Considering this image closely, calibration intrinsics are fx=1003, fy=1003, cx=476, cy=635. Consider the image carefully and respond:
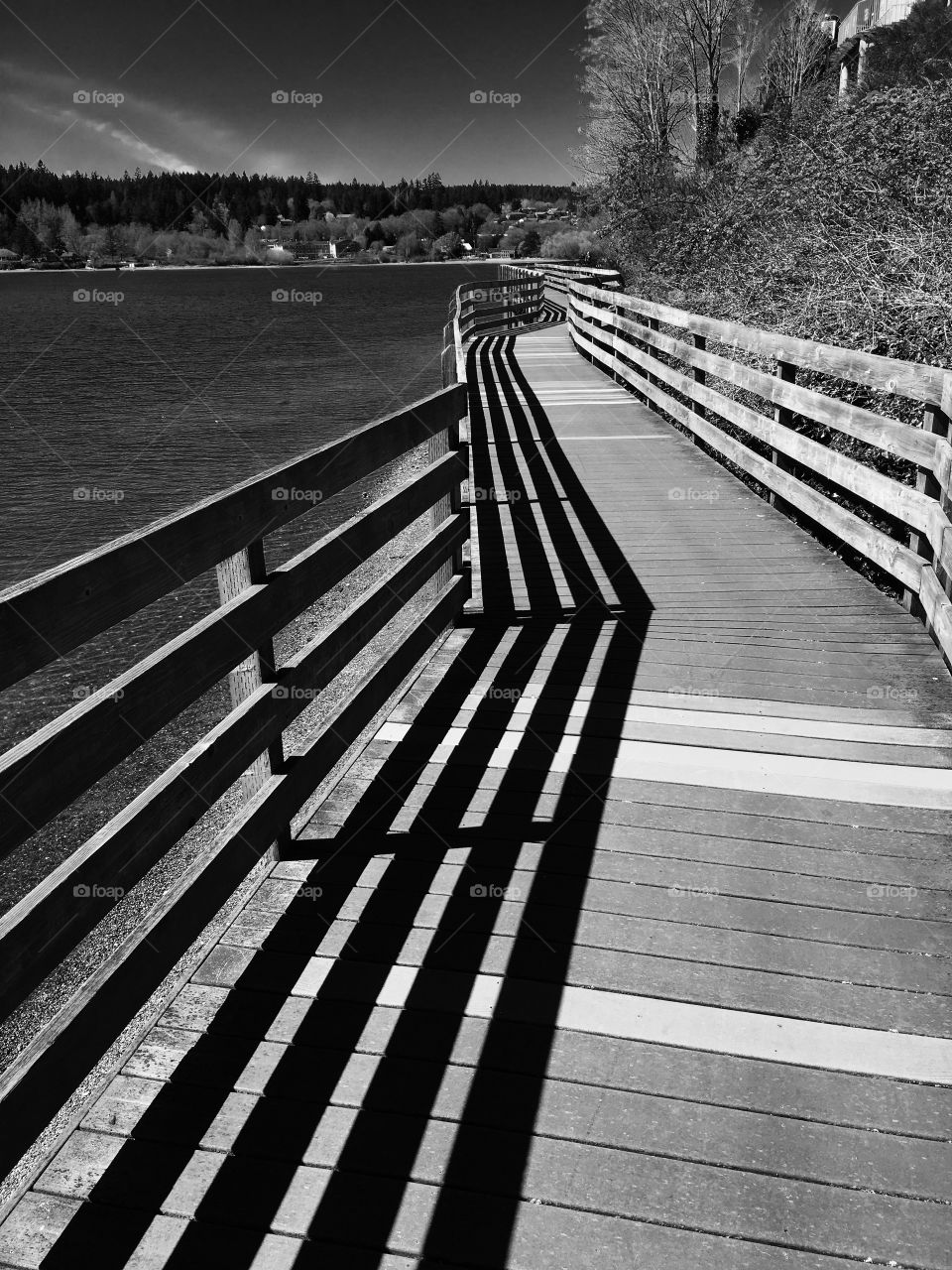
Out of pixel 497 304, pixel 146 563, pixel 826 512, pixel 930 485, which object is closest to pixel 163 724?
pixel 146 563

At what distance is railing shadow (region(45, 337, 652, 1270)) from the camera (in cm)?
206

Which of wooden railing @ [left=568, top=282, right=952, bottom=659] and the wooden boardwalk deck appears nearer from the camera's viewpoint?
the wooden boardwalk deck

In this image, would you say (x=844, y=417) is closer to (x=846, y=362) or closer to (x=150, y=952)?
(x=846, y=362)

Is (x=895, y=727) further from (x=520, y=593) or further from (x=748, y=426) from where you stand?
(x=748, y=426)

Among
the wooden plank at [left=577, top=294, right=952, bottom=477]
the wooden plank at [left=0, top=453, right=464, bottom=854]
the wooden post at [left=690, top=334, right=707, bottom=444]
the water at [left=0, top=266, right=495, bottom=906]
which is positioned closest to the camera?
the wooden plank at [left=0, top=453, right=464, bottom=854]

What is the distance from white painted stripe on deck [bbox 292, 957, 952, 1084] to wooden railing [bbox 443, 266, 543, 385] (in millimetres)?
17927

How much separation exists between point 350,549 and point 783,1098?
7.60ft

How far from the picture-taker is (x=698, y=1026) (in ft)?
8.34

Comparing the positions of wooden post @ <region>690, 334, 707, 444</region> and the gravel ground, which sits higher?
wooden post @ <region>690, 334, 707, 444</region>

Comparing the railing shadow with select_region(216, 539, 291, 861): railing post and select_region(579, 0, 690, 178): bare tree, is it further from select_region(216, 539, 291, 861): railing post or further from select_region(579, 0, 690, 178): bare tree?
select_region(579, 0, 690, 178): bare tree

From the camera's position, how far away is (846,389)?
317 inches

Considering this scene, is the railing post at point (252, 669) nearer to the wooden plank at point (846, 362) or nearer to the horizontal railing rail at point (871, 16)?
the wooden plank at point (846, 362)

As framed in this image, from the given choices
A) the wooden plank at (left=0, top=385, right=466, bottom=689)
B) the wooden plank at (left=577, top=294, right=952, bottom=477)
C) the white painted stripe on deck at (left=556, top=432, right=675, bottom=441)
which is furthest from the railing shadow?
the white painted stripe on deck at (left=556, top=432, right=675, bottom=441)

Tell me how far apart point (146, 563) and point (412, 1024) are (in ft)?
4.41
